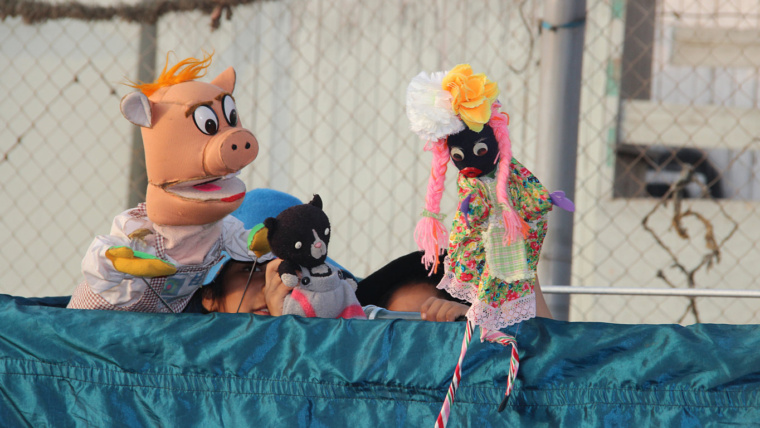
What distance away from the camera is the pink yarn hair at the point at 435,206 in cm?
84

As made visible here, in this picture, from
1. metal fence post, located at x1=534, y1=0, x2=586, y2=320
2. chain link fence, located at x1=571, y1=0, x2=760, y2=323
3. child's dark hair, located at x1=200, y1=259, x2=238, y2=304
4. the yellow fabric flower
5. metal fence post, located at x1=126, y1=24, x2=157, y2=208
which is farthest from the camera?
metal fence post, located at x1=126, y1=24, x2=157, y2=208

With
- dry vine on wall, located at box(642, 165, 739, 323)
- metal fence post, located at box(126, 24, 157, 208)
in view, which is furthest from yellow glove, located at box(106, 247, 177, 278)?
dry vine on wall, located at box(642, 165, 739, 323)

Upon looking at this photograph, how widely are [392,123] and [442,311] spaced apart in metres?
1.32

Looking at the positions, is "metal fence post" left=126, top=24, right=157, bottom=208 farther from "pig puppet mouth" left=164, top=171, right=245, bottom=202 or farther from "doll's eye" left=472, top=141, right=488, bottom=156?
"doll's eye" left=472, top=141, right=488, bottom=156

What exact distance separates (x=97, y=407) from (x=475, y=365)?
0.53 metres

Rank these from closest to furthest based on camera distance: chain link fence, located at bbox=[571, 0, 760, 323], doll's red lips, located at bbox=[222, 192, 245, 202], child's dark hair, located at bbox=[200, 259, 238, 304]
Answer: doll's red lips, located at bbox=[222, 192, 245, 202] → child's dark hair, located at bbox=[200, 259, 238, 304] → chain link fence, located at bbox=[571, 0, 760, 323]

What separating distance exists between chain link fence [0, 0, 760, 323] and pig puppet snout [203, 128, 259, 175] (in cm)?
123

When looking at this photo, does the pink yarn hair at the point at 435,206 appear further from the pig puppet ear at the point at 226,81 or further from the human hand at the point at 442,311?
the pig puppet ear at the point at 226,81

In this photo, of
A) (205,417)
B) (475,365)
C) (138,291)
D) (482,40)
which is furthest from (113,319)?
(482,40)

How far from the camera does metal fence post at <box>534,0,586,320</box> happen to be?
1.48m

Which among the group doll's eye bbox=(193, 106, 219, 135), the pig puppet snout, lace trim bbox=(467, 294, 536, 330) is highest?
doll's eye bbox=(193, 106, 219, 135)

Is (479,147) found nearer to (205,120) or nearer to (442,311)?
(442,311)

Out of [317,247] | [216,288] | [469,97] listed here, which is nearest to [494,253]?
[469,97]

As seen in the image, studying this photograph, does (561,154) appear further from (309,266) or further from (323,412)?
(323,412)
